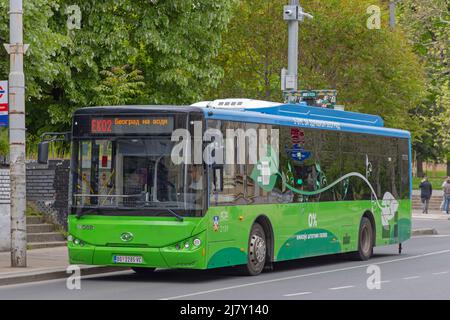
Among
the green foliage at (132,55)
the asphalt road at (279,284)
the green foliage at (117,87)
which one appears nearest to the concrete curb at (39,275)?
the asphalt road at (279,284)

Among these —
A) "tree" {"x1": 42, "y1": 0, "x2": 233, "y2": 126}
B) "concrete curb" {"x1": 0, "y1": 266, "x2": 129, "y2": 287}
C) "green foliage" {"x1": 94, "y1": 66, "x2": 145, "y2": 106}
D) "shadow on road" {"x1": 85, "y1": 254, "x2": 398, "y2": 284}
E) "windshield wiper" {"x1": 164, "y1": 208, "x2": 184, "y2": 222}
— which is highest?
"tree" {"x1": 42, "y1": 0, "x2": 233, "y2": 126}

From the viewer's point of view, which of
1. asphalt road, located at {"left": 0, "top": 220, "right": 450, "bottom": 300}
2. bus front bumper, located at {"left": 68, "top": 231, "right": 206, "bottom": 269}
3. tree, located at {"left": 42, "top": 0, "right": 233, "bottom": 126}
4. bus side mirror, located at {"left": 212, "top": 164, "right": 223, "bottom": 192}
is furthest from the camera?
tree, located at {"left": 42, "top": 0, "right": 233, "bottom": 126}

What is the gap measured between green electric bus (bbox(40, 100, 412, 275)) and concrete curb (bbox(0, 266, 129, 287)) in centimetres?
56

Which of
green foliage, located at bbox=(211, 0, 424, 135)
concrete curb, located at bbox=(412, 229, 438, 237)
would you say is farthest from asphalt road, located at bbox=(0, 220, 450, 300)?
green foliage, located at bbox=(211, 0, 424, 135)

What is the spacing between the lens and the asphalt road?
54.2 feet

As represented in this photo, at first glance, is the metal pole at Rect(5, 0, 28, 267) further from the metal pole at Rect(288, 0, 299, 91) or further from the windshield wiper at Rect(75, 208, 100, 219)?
the metal pole at Rect(288, 0, 299, 91)

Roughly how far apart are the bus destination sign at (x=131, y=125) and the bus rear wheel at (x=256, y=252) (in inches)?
102

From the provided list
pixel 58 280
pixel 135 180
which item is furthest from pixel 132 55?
pixel 135 180

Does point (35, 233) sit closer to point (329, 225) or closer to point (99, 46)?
point (329, 225)

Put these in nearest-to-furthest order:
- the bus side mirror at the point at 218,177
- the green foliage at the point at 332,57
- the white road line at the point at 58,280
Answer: the white road line at the point at 58,280, the bus side mirror at the point at 218,177, the green foliage at the point at 332,57

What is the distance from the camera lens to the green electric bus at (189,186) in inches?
731

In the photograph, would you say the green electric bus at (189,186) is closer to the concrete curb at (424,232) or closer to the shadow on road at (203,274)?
the shadow on road at (203,274)
